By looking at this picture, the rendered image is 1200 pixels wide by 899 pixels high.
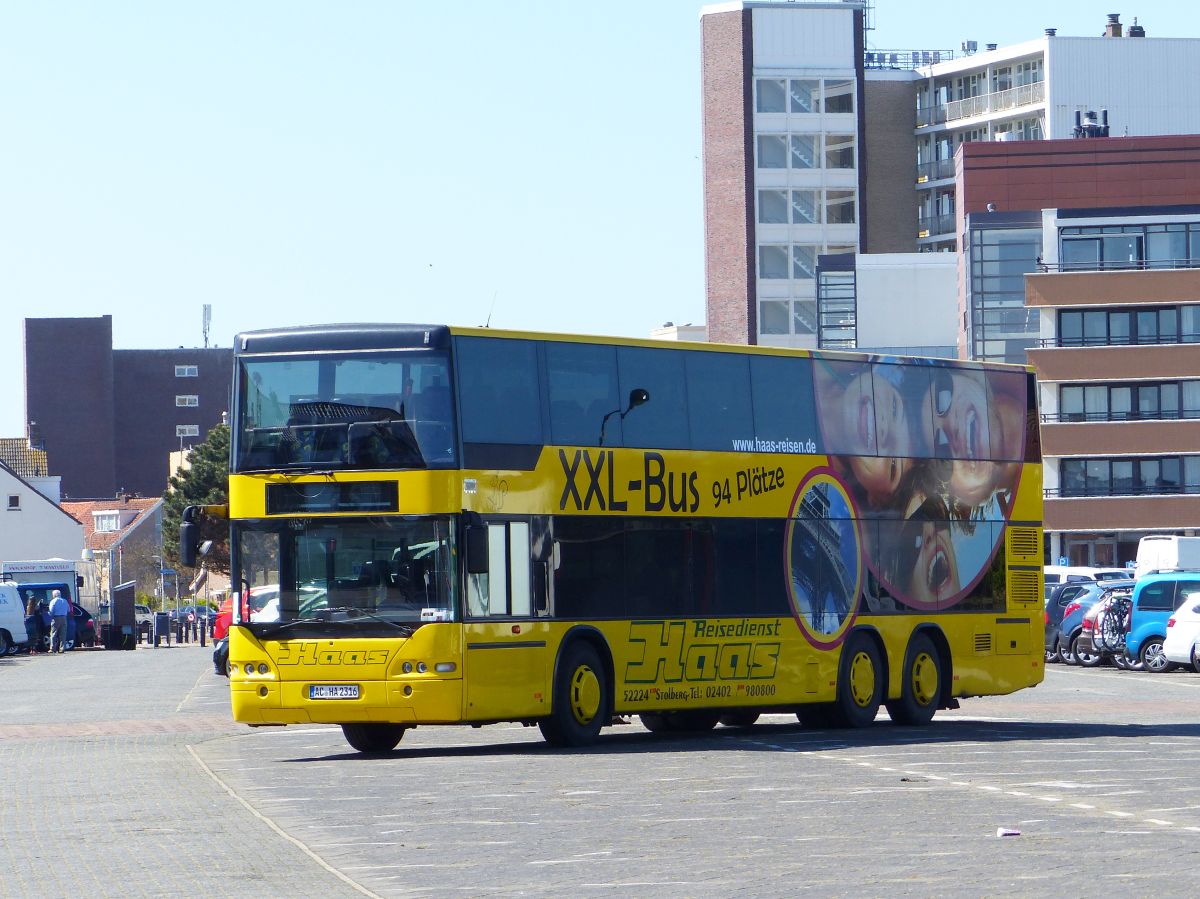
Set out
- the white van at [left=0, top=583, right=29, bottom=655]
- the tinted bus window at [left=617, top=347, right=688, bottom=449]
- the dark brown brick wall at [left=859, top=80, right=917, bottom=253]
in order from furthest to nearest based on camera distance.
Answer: the dark brown brick wall at [left=859, top=80, right=917, bottom=253], the white van at [left=0, top=583, right=29, bottom=655], the tinted bus window at [left=617, top=347, right=688, bottom=449]

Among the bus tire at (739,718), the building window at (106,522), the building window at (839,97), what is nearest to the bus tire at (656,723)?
the bus tire at (739,718)

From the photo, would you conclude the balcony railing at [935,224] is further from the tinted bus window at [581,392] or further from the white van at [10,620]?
the tinted bus window at [581,392]

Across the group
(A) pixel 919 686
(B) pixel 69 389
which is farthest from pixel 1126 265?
(B) pixel 69 389

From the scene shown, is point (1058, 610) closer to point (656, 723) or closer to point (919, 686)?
point (919, 686)

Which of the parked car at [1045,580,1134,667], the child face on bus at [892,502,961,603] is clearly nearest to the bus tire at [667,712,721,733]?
the child face on bus at [892,502,961,603]

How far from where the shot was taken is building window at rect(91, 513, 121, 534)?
A: 470 ft

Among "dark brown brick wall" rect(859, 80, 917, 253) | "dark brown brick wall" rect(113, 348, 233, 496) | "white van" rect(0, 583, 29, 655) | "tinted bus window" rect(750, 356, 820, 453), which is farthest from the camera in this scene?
→ "dark brown brick wall" rect(113, 348, 233, 496)

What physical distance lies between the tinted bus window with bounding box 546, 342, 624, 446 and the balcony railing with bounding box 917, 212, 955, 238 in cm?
10200

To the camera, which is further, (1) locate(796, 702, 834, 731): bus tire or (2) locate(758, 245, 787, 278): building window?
(2) locate(758, 245, 787, 278): building window

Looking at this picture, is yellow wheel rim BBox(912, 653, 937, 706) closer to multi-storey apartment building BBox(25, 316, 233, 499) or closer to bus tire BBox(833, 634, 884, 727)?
bus tire BBox(833, 634, 884, 727)

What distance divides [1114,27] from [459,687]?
342 ft

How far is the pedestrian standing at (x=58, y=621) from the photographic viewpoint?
2714 inches

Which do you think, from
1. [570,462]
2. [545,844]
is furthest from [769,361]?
[545,844]

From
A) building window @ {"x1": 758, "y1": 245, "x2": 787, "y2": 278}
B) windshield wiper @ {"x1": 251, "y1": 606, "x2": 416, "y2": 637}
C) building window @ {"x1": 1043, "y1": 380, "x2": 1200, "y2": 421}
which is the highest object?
building window @ {"x1": 758, "y1": 245, "x2": 787, "y2": 278}
